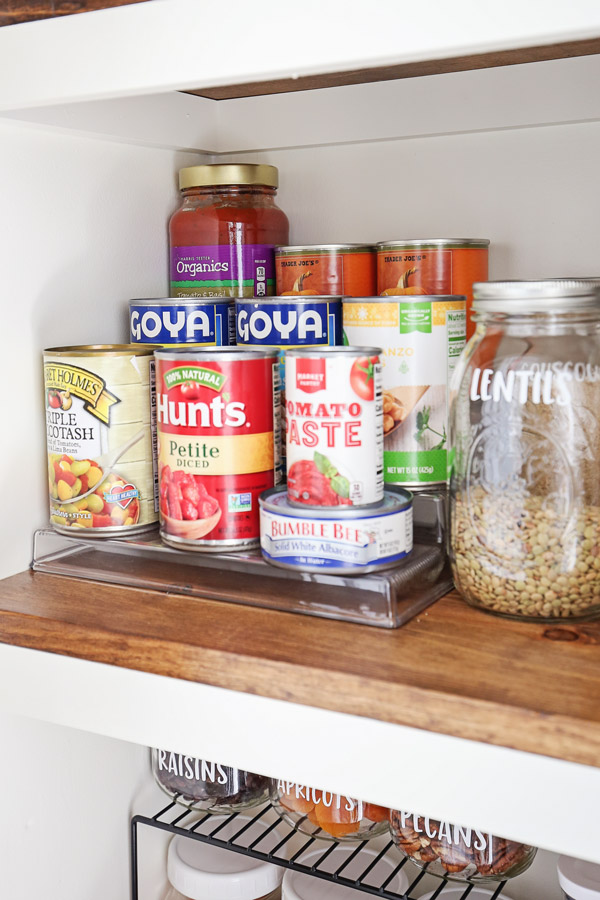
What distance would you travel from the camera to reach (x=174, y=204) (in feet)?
3.38

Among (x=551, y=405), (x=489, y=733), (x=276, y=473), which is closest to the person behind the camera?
(x=489, y=733)

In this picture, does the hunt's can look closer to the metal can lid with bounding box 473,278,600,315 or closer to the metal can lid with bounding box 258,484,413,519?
the metal can lid with bounding box 258,484,413,519

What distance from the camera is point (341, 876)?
0.98 meters

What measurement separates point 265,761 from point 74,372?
0.36 metres

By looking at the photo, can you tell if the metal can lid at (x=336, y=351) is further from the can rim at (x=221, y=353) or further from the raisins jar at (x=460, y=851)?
the raisins jar at (x=460, y=851)

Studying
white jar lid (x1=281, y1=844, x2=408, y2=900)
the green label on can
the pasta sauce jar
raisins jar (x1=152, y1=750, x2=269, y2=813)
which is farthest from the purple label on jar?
white jar lid (x1=281, y1=844, x2=408, y2=900)

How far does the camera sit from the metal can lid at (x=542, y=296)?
659 millimetres

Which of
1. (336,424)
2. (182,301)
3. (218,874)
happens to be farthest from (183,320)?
(218,874)

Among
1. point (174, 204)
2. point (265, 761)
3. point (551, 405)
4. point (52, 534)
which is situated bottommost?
point (265, 761)

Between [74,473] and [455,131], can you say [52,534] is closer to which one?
[74,473]

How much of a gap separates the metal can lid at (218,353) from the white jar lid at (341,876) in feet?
1.80

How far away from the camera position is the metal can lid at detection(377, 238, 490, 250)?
0.85 m

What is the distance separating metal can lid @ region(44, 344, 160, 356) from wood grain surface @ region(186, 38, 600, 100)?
0.31 m

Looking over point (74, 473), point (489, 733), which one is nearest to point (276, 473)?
point (74, 473)
